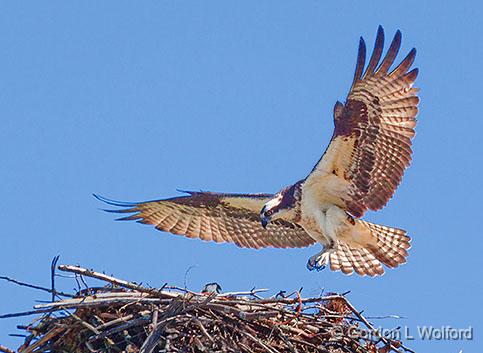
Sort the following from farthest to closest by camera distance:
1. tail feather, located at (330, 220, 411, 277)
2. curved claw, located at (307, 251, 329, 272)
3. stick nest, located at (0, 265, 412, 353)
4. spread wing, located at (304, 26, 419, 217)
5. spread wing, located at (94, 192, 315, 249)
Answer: spread wing, located at (94, 192, 315, 249)
tail feather, located at (330, 220, 411, 277)
curved claw, located at (307, 251, 329, 272)
spread wing, located at (304, 26, 419, 217)
stick nest, located at (0, 265, 412, 353)

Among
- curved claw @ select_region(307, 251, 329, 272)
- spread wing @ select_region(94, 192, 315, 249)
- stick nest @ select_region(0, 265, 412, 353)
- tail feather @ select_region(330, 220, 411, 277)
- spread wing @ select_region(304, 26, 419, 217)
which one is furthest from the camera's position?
spread wing @ select_region(94, 192, 315, 249)

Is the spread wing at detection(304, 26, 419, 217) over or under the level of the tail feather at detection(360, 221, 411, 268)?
over

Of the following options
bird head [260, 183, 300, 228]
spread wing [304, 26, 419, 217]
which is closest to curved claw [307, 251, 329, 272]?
bird head [260, 183, 300, 228]

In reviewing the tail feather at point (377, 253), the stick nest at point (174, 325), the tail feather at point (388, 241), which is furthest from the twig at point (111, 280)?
the tail feather at point (388, 241)

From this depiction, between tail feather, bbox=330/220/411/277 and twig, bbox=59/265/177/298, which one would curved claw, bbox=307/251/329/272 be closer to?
tail feather, bbox=330/220/411/277

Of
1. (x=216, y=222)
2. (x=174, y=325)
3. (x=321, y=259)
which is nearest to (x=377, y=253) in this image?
(x=321, y=259)

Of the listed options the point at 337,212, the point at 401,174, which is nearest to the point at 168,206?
the point at 337,212

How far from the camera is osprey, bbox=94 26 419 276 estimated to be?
10719 millimetres

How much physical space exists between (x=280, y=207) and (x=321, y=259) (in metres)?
0.68

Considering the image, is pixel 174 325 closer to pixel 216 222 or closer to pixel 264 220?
pixel 264 220

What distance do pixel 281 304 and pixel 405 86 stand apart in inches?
119

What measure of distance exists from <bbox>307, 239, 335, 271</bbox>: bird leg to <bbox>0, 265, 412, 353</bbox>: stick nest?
2367 mm

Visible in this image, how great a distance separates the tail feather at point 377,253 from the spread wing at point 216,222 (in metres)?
0.68

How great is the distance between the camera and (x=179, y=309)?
27.4ft
